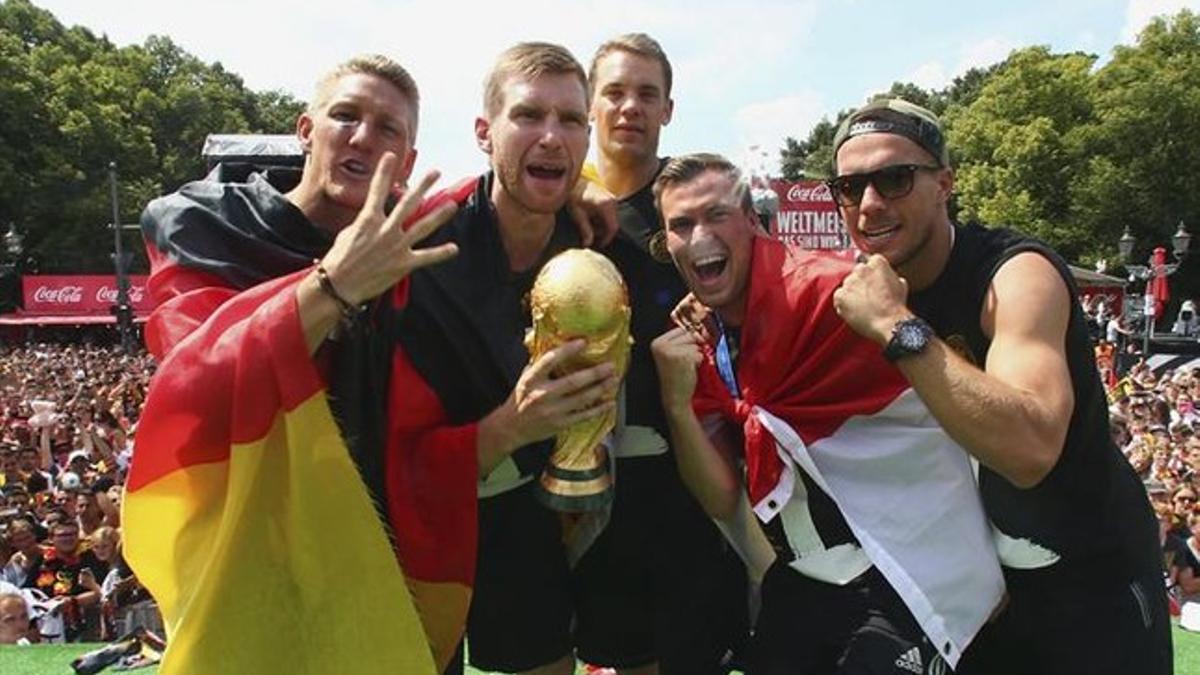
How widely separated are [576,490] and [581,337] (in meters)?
0.44

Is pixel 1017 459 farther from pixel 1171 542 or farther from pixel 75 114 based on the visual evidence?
pixel 75 114

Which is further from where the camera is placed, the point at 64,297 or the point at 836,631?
the point at 64,297

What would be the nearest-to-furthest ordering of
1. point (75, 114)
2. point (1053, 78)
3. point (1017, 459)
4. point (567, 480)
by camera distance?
point (1017, 459) → point (567, 480) → point (1053, 78) → point (75, 114)

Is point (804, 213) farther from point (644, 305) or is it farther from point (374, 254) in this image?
point (374, 254)

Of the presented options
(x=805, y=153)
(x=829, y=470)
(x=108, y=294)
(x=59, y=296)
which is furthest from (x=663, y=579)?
(x=805, y=153)

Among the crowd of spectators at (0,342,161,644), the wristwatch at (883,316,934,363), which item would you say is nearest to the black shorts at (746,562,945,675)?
the wristwatch at (883,316,934,363)

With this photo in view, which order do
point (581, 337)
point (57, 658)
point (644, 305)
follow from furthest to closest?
point (57, 658) → point (644, 305) → point (581, 337)

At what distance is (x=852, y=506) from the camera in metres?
2.76

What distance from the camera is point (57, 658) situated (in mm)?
5809

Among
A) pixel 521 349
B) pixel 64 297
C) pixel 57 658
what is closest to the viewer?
pixel 521 349

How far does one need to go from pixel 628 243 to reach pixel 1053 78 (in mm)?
45894

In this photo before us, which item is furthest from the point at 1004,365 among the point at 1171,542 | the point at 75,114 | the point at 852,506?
the point at 75,114

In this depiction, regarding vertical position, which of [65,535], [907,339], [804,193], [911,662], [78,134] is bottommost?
[65,535]

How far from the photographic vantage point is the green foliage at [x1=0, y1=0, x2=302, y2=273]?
45.0m
